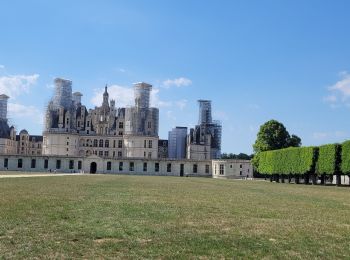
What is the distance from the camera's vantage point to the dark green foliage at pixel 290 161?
6481 cm

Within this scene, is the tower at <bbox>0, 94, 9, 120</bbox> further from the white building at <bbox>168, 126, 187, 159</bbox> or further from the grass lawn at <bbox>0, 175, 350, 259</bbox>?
the grass lawn at <bbox>0, 175, 350, 259</bbox>

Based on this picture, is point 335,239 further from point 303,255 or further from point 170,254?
point 170,254

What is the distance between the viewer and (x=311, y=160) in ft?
211

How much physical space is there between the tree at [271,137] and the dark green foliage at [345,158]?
112ft

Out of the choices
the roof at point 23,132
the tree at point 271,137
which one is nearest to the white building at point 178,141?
the roof at point 23,132

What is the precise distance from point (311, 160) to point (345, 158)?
755cm

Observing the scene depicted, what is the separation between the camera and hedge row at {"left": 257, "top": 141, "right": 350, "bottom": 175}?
58.1 meters

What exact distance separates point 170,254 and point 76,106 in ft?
472

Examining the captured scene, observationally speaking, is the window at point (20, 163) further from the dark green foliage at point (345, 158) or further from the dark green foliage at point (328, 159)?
the dark green foliage at point (345, 158)

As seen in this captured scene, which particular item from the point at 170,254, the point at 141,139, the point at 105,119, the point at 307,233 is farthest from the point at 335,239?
the point at 105,119

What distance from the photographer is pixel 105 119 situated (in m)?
151

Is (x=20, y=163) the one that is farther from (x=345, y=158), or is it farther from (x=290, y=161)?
(x=345, y=158)

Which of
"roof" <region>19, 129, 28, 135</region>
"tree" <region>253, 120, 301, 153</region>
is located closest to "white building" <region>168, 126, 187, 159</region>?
"roof" <region>19, 129, 28, 135</region>

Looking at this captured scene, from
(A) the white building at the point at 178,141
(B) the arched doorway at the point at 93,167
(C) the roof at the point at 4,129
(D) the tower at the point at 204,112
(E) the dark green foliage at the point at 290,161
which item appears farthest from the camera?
(A) the white building at the point at 178,141
